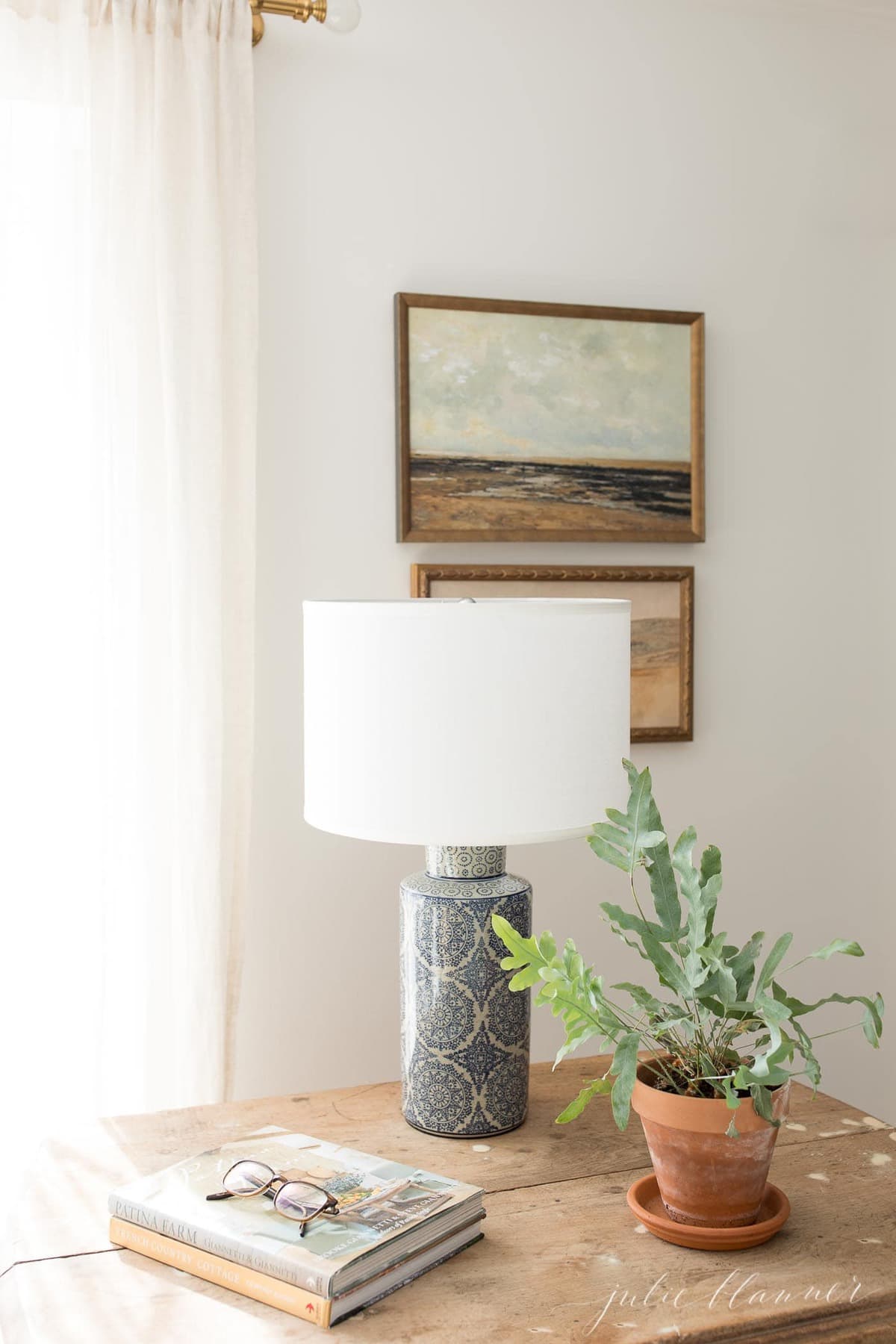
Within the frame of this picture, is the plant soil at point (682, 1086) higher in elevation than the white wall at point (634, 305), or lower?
lower

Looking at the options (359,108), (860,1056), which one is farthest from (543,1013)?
(359,108)

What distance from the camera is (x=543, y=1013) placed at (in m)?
2.02

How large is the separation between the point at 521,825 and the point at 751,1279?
47cm

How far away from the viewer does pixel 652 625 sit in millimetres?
2078

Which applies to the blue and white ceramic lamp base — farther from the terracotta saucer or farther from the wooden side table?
the terracotta saucer

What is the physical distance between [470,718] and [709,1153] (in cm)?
48

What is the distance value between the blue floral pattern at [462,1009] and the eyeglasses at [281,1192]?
→ 0.81ft

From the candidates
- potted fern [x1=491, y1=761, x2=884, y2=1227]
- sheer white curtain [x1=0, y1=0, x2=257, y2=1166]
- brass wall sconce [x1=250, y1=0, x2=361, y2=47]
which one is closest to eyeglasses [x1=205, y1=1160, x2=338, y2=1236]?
potted fern [x1=491, y1=761, x2=884, y2=1227]

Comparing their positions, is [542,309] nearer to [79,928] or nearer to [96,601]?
[96,601]

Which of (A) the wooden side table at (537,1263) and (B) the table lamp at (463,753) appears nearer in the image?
(A) the wooden side table at (537,1263)

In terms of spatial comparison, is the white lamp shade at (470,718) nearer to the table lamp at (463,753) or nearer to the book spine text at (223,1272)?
the table lamp at (463,753)
